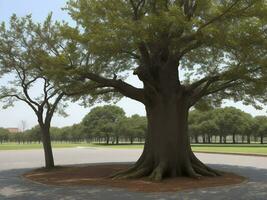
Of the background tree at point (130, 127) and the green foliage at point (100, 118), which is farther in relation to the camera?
the green foliage at point (100, 118)

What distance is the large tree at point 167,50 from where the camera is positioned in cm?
1499

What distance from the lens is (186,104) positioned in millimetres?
19375

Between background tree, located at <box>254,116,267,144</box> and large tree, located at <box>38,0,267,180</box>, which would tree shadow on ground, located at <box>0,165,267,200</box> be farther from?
background tree, located at <box>254,116,267,144</box>

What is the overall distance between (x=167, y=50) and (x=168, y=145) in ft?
13.1

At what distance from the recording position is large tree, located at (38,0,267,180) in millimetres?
14992

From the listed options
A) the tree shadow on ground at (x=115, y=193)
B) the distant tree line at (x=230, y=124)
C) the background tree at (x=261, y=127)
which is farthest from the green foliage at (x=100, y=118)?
the tree shadow on ground at (x=115, y=193)

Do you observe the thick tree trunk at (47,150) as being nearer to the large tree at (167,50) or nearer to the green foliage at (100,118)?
the large tree at (167,50)

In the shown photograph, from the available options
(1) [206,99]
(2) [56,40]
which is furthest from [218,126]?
(2) [56,40]

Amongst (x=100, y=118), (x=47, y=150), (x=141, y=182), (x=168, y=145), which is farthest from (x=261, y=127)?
(x=141, y=182)

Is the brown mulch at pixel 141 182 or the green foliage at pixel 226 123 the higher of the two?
the green foliage at pixel 226 123

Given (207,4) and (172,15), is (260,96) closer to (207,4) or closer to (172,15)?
(207,4)

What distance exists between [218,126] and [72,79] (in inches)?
3078

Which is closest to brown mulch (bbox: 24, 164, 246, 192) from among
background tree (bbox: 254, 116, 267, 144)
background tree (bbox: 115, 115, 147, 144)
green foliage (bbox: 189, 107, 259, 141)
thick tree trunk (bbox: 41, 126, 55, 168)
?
thick tree trunk (bbox: 41, 126, 55, 168)

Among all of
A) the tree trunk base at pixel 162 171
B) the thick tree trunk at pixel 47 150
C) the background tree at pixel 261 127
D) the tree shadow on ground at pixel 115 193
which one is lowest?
the tree shadow on ground at pixel 115 193
